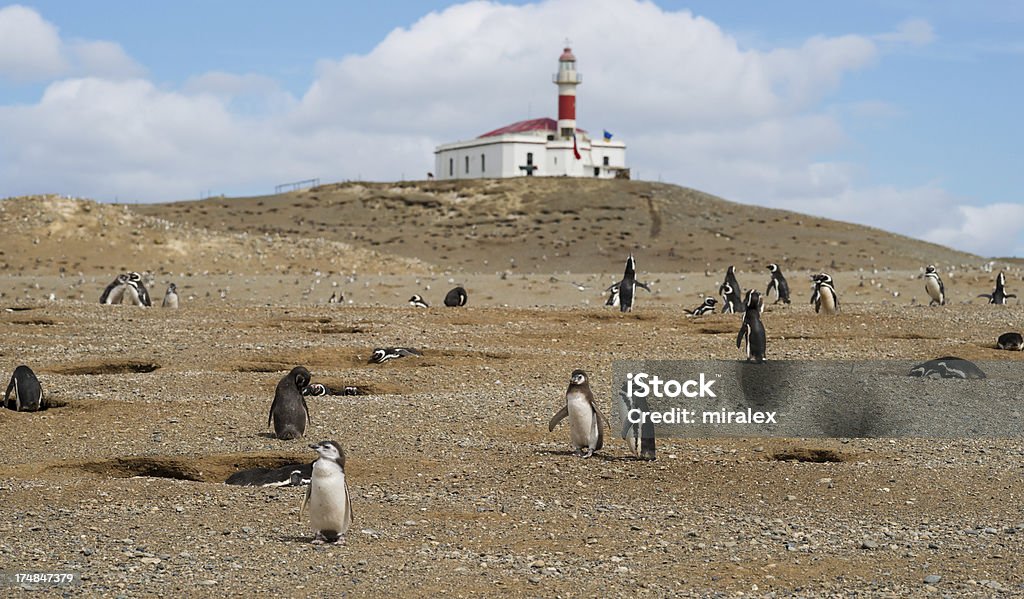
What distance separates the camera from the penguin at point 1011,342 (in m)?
16.4

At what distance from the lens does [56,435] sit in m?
10.8

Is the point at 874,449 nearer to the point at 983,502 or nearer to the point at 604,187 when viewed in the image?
the point at 983,502

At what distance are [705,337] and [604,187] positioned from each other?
42.0 metres

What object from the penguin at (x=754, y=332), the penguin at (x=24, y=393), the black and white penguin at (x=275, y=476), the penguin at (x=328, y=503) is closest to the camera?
the penguin at (x=328, y=503)

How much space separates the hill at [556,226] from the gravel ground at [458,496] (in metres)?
30.4

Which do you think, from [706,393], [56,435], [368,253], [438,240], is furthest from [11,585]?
[438,240]

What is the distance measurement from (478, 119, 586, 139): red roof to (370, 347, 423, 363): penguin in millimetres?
58758

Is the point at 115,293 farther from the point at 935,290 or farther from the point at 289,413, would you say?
the point at 935,290

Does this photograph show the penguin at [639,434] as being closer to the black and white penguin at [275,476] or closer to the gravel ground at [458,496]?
the gravel ground at [458,496]

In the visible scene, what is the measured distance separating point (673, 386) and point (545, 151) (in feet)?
187

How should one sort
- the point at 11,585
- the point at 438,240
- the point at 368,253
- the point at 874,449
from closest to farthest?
the point at 11,585 → the point at 874,449 → the point at 368,253 → the point at 438,240
